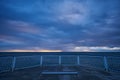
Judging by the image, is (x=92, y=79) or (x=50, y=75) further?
(x=50, y=75)

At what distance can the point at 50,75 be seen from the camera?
21.1ft

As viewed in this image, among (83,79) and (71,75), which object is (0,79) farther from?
(83,79)

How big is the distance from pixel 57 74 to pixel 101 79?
2909 mm

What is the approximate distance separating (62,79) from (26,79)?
2.30 m

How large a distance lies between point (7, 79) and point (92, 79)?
5436mm

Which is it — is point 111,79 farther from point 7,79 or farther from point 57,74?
point 7,79

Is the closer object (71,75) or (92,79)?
(92,79)

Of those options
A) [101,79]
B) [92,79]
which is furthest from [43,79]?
[101,79]

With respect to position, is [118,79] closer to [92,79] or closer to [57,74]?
[92,79]

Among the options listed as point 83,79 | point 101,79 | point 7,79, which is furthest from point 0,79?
point 101,79

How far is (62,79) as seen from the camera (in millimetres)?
5676

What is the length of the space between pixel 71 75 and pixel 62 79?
3.68ft

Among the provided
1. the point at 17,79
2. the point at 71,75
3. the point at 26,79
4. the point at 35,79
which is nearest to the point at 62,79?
the point at 71,75

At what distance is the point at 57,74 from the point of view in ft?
20.3
